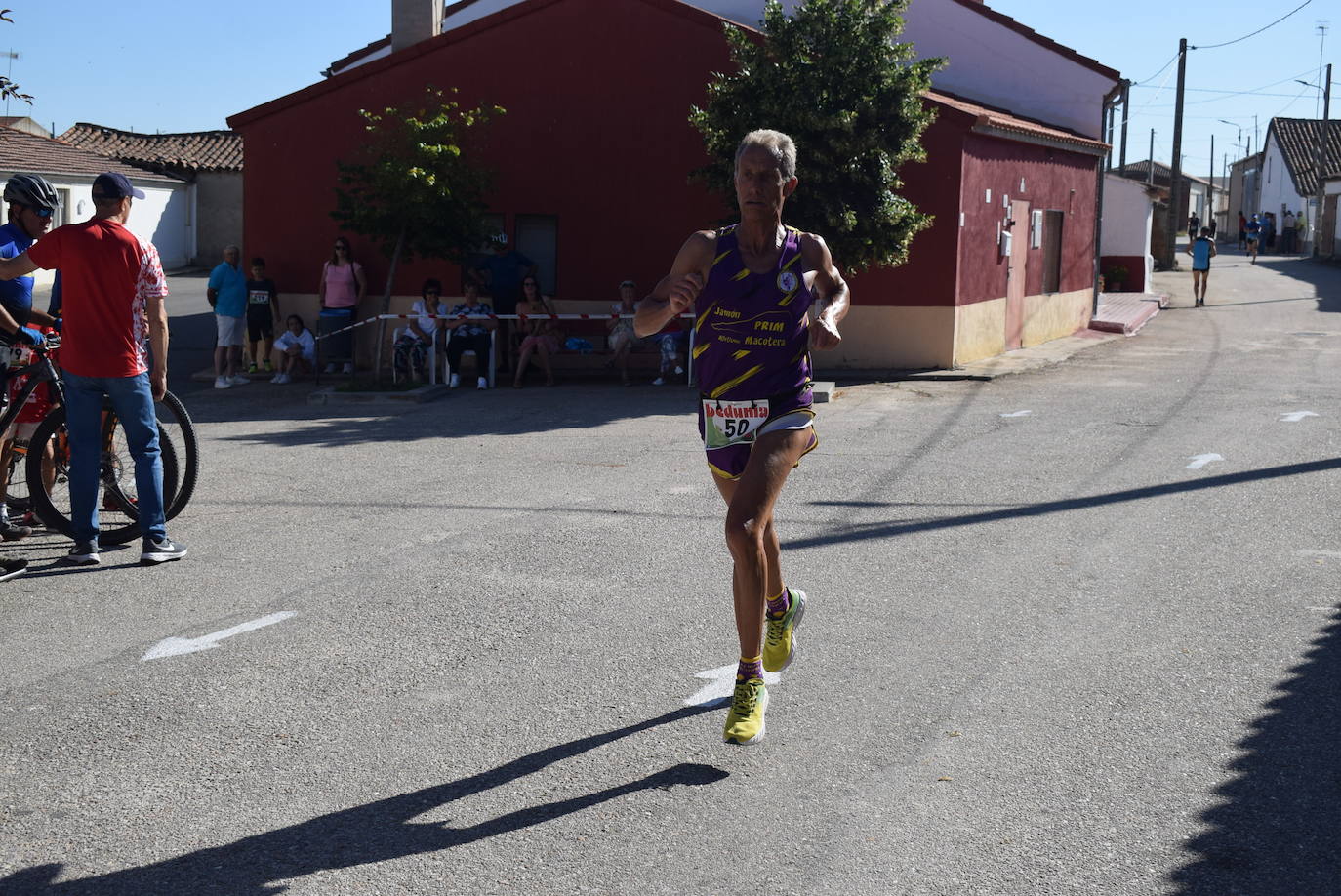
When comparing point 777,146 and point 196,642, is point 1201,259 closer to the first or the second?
point 777,146

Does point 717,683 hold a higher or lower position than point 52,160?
lower

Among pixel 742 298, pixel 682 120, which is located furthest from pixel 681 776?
pixel 682 120

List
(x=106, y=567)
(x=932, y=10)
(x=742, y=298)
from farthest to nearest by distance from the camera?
(x=932, y=10)
(x=106, y=567)
(x=742, y=298)

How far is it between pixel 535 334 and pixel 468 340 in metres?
0.77

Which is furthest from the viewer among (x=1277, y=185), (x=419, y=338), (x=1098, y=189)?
(x=1277, y=185)

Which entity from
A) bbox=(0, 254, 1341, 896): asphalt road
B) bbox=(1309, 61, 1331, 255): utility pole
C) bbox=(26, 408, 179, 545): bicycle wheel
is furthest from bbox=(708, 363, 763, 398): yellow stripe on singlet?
bbox=(1309, 61, 1331, 255): utility pole

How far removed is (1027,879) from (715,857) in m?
0.83

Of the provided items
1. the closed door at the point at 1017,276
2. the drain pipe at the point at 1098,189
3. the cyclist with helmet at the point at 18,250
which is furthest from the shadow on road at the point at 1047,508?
the drain pipe at the point at 1098,189

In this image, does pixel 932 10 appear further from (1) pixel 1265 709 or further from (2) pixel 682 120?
(1) pixel 1265 709

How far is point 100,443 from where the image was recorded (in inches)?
281

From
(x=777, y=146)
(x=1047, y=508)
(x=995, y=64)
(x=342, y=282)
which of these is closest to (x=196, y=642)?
(x=777, y=146)

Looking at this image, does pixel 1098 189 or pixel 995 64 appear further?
pixel 1098 189

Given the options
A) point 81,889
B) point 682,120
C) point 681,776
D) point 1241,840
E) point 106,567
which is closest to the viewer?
point 81,889

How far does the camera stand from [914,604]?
6.53 m
